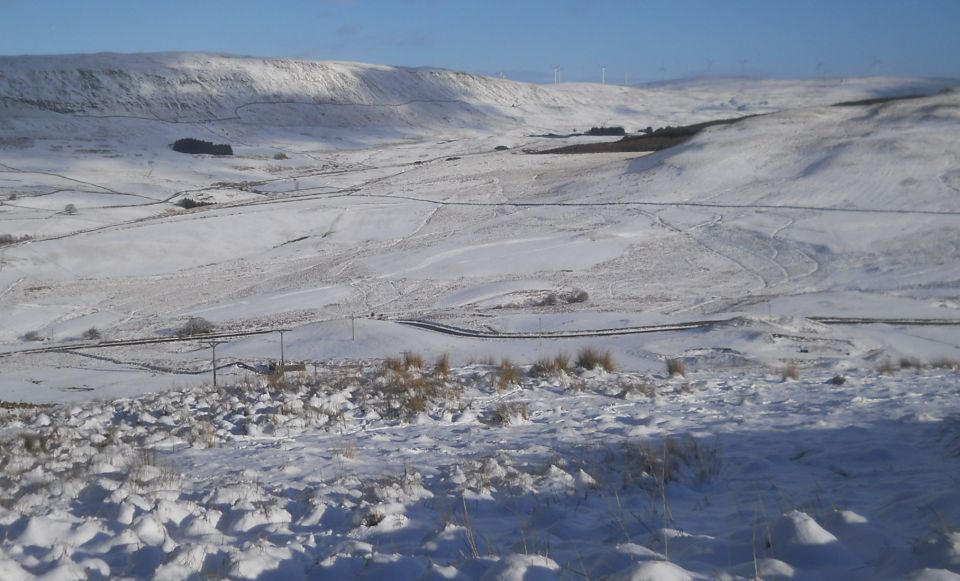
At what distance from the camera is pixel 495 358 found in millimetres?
13500

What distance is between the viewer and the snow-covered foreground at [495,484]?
13.3 ft

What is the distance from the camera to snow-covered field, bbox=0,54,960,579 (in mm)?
4512

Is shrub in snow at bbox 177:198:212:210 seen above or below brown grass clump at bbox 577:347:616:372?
above

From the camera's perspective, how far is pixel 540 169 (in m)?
41.2

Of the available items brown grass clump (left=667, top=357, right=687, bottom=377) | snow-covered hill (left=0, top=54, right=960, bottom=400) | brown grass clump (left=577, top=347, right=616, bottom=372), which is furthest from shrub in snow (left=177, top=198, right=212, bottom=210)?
brown grass clump (left=667, top=357, right=687, bottom=377)

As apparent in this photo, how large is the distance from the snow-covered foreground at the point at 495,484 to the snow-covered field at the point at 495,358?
3cm

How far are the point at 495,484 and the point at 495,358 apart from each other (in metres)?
7.90

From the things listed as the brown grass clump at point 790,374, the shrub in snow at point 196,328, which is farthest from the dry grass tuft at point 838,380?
the shrub in snow at point 196,328

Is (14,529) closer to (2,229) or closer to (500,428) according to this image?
(500,428)

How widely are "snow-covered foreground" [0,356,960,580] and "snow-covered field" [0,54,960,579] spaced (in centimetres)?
3

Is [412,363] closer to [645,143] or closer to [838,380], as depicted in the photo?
[838,380]

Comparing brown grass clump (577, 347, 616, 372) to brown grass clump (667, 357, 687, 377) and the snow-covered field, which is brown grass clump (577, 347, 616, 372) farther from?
brown grass clump (667, 357, 687, 377)

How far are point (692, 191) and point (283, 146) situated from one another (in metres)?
36.9

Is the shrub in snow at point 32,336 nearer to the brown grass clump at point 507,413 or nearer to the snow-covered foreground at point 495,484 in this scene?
the snow-covered foreground at point 495,484
